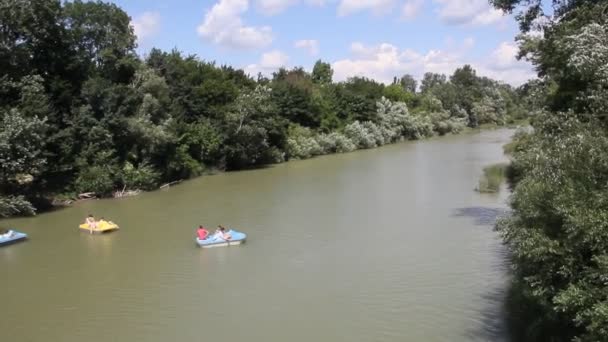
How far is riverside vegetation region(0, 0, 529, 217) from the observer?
3056 cm

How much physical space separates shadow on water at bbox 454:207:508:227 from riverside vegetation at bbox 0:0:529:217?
6282 millimetres

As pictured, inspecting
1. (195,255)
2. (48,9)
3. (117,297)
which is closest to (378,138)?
(48,9)

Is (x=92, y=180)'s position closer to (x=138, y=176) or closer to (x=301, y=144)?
(x=138, y=176)

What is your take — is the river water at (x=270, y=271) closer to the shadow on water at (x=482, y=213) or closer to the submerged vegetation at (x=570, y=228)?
the shadow on water at (x=482, y=213)

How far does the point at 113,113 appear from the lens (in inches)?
1409

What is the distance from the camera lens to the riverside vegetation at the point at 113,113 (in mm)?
30562

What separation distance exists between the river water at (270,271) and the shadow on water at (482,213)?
5.7 inches

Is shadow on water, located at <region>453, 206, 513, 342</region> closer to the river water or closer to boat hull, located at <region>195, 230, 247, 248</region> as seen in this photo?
the river water

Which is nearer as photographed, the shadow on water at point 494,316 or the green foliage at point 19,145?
the shadow on water at point 494,316

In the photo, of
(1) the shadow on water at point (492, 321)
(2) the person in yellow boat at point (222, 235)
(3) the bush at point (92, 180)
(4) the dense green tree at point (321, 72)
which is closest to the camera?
(1) the shadow on water at point (492, 321)

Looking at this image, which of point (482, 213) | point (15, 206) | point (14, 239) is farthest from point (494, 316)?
point (15, 206)

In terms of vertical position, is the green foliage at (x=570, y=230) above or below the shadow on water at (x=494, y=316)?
above

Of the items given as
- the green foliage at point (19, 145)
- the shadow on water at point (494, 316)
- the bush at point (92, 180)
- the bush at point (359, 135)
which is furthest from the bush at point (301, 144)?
the shadow on water at point (494, 316)

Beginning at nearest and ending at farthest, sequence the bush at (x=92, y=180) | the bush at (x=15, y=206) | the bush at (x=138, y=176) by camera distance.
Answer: the bush at (x=15, y=206) → the bush at (x=92, y=180) → the bush at (x=138, y=176)
